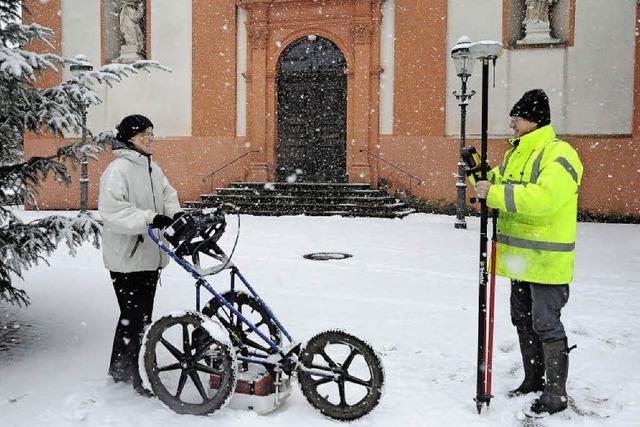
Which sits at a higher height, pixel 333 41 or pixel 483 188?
pixel 333 41

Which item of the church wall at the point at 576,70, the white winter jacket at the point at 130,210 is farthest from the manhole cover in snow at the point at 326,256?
the church wall at the point at 576,70

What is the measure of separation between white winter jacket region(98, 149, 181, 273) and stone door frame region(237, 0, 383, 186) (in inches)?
512

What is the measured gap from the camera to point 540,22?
15.6m

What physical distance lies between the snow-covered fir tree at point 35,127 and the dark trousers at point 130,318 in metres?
0.77

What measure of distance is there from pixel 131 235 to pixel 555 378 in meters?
2.83

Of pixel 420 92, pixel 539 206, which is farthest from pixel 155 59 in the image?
pixel 539 206

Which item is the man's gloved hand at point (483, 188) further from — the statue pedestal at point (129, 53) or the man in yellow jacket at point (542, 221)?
the statue pedestal at point (129, 53)

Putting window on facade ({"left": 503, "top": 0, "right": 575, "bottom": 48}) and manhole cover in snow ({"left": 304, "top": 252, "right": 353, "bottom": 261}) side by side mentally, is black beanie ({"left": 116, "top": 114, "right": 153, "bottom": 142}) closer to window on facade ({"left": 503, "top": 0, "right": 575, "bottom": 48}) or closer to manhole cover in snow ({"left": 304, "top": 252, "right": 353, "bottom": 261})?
manhole cover in snow ({"left": 304, "top": 252, "right": 353, "bottom": 261})

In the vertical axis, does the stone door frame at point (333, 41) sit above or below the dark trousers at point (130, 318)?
above

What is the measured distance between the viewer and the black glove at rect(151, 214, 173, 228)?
380 cm

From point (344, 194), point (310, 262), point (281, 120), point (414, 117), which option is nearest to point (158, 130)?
point (281, 120)

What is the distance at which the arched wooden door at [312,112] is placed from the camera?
17.6 meters

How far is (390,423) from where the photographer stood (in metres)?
3.67

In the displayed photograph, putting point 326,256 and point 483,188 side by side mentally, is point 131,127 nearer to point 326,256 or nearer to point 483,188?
point 483,188
